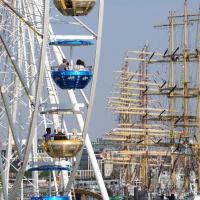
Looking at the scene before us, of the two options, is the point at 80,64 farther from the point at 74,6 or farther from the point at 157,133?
the point at 157,133

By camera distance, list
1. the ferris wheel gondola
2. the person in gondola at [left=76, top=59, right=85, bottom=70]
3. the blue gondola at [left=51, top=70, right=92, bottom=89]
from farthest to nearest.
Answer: the person in gondola at [left=76, top=59, right=85, bottom=70] < the blue gondola at [left=51, top=70, right=92, bottom=89] < the ferris wheel gondola

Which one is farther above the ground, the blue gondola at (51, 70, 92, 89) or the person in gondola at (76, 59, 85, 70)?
the person in gondola at (76, 59, 85, 70)

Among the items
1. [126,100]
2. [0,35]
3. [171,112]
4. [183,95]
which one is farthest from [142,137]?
[0,35]

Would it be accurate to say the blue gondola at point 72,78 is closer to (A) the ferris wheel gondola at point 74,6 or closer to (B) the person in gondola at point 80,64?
(B) the person in gondola at point 80,64

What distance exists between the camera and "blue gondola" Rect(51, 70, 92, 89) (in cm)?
2800

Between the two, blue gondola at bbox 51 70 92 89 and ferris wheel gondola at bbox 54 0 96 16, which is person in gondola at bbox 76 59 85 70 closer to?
blue gondola at bbox 51 70 92 89

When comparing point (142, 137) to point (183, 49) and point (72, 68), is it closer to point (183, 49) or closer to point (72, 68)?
point (183, 49)

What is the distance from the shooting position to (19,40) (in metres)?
35.7

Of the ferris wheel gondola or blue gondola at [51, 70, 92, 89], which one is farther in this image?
blue gondola at [51, 70, 92, 89]

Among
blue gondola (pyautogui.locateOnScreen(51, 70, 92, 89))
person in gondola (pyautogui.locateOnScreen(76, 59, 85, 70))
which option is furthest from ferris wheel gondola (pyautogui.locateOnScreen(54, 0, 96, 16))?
blue gondola (pyautogui.locateOnScreen(51, 70, 92, 89))

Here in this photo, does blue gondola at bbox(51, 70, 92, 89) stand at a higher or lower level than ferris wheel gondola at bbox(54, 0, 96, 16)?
lower

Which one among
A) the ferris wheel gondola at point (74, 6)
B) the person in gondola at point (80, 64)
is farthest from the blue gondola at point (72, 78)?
the ferris wheel gondola at point (74, 6)

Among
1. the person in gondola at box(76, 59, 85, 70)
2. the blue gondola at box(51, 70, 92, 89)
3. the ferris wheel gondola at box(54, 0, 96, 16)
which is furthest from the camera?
the person in gondola at box(76, 59, 85, 70)

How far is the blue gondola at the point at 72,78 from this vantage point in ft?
91.9
